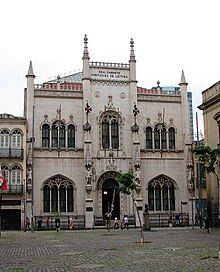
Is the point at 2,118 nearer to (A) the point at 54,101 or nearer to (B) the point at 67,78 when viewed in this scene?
(A) the point at 54,101

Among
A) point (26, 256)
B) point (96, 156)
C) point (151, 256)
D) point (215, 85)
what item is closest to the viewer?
point (151, 256)

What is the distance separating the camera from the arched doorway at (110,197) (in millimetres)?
53438

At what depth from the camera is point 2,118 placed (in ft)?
168

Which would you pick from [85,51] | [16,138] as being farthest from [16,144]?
[85,51]

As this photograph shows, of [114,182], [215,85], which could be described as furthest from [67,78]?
[215,85]

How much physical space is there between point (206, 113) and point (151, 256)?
2784 centimetres

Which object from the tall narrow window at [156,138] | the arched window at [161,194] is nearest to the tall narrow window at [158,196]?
the arched window at [161,194]

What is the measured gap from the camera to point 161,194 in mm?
54906

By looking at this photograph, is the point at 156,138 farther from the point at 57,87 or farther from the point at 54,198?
the point at 54,198

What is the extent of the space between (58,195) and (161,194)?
11.7 meters

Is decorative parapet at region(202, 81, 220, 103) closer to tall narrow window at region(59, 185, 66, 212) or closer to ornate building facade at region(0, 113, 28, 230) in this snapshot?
tall narrow window at region(59, 185, 66, 212)

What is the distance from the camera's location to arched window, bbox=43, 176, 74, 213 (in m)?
51.9

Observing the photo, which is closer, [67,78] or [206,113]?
[206,113]

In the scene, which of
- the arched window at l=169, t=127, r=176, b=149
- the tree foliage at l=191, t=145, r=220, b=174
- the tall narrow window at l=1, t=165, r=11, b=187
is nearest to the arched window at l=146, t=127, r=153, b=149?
the arched window at l=169, t=127, r=176, b=149
